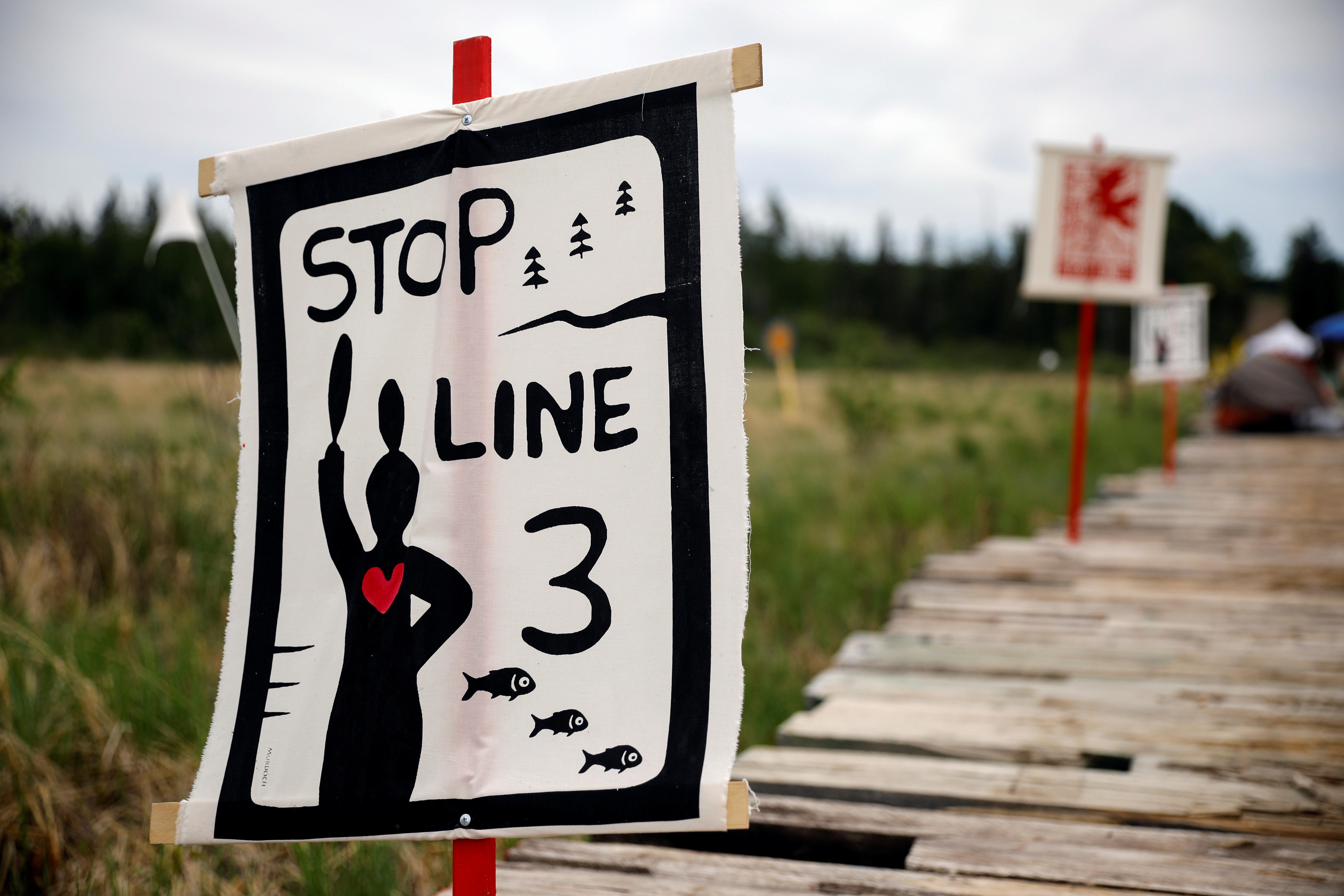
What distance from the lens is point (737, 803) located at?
1385 mm

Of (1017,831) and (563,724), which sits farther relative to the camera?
(1017,831)

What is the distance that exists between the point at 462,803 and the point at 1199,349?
8665mm

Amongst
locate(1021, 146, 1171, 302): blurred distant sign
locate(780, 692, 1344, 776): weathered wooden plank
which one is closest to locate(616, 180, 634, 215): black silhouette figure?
locate(780, 692, 1344, 776): weathered wooden plank

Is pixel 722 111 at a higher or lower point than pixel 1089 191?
lower

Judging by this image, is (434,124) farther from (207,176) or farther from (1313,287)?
(1313,287)

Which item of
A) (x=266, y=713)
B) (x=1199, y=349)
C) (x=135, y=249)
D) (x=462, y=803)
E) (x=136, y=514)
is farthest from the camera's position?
(x=135, y=249)

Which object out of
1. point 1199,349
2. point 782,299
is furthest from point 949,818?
point 782,299

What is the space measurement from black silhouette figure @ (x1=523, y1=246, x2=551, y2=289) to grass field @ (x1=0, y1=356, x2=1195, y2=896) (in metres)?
0.63

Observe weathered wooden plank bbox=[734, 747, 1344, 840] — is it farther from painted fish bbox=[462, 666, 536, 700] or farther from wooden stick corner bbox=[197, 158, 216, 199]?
wooden stick corner bbox=[197, 158, 216, 199]

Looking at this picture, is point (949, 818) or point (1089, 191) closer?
point (949, 818)

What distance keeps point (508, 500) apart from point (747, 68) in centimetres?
71

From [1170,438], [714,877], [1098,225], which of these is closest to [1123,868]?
[714,877]

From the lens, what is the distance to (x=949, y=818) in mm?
2256

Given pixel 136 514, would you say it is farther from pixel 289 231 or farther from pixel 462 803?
pixel 462 803
